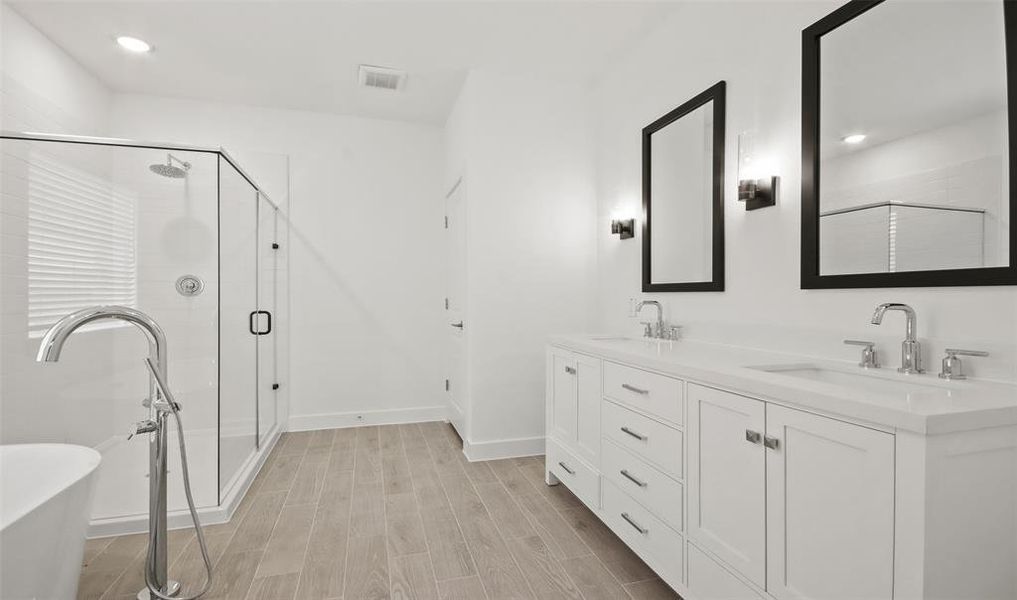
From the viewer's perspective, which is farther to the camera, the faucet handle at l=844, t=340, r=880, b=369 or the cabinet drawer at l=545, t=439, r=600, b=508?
the cabinet drawer at l=545, t=439, r=600, b=508

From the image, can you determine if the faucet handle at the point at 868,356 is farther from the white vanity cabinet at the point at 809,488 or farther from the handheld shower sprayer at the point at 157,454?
the handheld shower sprayer at the point at 157,454

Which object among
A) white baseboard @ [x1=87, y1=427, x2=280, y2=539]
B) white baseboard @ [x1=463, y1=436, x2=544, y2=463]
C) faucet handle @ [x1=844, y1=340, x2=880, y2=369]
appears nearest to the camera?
faucet handle @ [x1=844, y1=340, x2=880, y2=369]

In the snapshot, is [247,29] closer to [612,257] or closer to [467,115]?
[467,115]

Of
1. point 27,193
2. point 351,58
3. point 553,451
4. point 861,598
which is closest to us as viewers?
point 861,598

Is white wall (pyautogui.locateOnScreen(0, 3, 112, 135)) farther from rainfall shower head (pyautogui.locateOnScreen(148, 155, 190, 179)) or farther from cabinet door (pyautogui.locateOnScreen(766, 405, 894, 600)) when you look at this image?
cabinet door (pyautogui.locateOnScreen(766, 405, 894, 600))

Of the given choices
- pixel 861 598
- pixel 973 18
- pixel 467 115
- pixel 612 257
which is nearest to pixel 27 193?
pixel 467 115

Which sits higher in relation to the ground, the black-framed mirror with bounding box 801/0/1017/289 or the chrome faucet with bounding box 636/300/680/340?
the black-framed mirror with bounding box 801/0/1017/289

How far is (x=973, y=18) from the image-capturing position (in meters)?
1.35

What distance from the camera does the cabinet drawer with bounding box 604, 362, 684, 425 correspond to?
168 centimetres

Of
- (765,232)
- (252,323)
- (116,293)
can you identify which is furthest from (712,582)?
(252,323)

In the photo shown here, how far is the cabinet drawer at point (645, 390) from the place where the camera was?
5.50 feet

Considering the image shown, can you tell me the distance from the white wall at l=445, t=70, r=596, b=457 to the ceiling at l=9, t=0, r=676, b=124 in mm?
248

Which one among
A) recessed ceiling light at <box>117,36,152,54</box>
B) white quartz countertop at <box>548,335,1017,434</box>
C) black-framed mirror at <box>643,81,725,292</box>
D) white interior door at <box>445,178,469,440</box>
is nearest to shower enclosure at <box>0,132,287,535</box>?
recessed ceiling light at <box>117,36,152,54</box>

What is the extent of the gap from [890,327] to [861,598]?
34.1 inches
